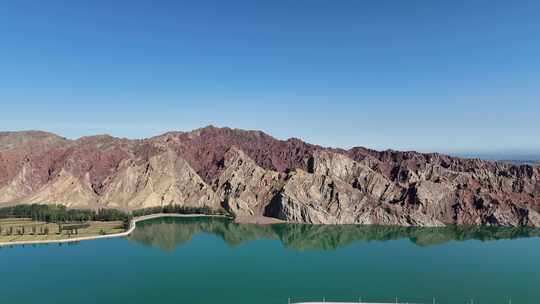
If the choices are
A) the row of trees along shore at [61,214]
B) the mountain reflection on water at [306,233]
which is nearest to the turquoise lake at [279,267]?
the mountain reflection on water at [306,233]

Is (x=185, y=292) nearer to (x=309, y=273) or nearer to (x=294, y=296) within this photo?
(x=294, y=296)

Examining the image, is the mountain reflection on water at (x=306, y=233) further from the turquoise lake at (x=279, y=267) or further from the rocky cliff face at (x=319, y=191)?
the rocky cliff face at (x=319, y=191)

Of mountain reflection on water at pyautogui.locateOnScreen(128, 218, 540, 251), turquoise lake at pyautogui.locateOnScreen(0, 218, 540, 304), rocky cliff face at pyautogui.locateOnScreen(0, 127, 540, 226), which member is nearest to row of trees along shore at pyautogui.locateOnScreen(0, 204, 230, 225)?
mountain reflection on water at pyautogui.locateOnScreen(128, 218, 540, 251)

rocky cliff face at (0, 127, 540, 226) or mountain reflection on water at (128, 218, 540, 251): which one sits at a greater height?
rocky cliff face at (0, 127, 540, 226)

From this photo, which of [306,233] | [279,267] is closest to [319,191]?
[306,233]

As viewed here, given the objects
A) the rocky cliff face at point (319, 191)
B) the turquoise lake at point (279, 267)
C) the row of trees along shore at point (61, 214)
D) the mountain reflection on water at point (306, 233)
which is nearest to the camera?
the turquoise lake at point (279, 267)

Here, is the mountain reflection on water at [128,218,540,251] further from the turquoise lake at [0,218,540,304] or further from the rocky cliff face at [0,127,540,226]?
the rocky cliff face at [0,127,540,226]
